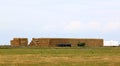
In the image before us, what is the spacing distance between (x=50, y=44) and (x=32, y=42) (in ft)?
20.6

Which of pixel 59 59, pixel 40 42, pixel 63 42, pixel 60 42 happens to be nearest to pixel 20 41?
pixel 40 42

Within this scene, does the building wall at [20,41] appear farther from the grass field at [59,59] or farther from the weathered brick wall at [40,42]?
the grass field at [59,59]

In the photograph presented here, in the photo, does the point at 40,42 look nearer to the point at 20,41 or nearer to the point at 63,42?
the point at 63,42

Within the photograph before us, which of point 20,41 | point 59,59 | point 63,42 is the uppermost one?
point 20,41

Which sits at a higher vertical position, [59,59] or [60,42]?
[59,59]

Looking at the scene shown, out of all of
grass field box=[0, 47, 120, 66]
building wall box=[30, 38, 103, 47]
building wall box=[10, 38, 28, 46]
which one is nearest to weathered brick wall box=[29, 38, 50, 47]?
building wall box=[30, 38, 103, 47]

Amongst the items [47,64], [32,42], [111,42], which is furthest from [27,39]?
[47,64]

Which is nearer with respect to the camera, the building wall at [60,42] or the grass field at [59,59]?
the grass field at [59,59]

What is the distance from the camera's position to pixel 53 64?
37625 millimetres

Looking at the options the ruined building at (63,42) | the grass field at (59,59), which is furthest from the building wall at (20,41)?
the grass field at (59,59)

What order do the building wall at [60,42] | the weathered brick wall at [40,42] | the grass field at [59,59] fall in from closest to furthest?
the grass field at [59,59], the weathered brick wall at [40,42], the building wall at [60,42]

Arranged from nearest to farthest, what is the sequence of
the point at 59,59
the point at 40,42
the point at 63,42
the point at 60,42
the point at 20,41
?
the point at 59,59, the point at 20,41, the point at 40,42, the point at 60,42, the point at 63,42

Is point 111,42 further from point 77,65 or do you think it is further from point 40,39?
point 77,65

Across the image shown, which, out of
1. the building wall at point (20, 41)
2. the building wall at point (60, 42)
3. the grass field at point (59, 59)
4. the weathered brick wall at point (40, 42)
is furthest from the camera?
the building wall at point (60, 42)
